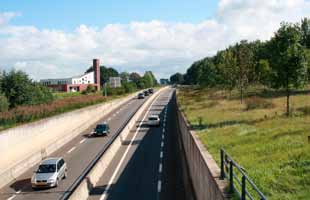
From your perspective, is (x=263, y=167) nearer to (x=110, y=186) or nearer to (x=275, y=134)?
(x=275, y=134)

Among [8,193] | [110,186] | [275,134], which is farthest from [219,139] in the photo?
[8,193]

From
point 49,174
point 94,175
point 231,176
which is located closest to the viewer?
point 231,176

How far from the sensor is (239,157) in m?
17.1

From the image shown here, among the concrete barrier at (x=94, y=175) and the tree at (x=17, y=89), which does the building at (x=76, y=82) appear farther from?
the concrete barrier at (x=94, y=175)

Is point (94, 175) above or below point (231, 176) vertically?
below

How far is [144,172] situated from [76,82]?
15618 centimetres

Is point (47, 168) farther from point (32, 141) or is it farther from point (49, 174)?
point (32, 141)

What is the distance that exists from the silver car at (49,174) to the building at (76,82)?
133 m

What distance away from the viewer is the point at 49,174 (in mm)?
22797

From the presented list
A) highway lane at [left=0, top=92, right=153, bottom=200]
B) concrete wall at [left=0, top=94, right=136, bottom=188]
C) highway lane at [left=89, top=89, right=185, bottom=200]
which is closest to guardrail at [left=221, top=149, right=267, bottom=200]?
highway lane at [left=89, top=89, right=185, bottom=200]

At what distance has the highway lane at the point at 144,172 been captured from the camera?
2072cm

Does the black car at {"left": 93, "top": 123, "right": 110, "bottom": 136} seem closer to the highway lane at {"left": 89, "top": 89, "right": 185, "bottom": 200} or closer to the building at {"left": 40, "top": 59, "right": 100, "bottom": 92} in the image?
the highway lane at {"left": 89, "top": 89, "right": 185, "bottom": 200}

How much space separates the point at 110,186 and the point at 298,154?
10648mm

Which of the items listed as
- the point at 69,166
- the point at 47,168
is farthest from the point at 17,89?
the point at 47,168
